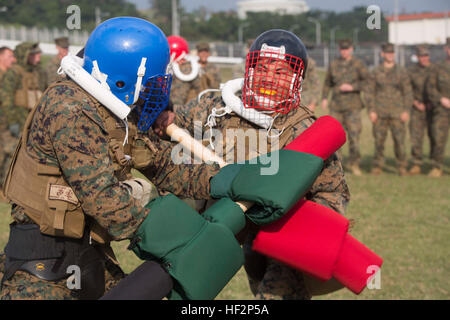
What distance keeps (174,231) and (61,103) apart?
0.81m

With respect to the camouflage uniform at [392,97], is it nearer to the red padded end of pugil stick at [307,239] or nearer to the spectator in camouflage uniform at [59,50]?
the spectator in camouflage uniform at [59,50]

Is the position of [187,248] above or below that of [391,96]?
below

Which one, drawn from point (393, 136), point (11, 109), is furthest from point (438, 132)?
point (11, 109)

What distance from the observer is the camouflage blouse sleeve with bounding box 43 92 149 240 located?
255cm

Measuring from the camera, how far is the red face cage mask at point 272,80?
3311mm

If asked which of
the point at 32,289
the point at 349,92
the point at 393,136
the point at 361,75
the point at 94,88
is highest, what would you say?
the point at 94,88

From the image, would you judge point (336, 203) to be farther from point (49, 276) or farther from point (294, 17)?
point (294, 17)

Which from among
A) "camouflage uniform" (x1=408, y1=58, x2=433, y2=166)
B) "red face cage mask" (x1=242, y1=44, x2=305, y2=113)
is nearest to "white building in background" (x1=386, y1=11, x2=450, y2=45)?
"camouflage uniform" (x1=408, y1=58, x2=433, y2=166)

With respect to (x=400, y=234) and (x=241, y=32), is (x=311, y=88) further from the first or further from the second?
(x=241, y=32)

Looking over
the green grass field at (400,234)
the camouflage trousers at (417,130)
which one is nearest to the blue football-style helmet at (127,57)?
the green grass field at (400,234)

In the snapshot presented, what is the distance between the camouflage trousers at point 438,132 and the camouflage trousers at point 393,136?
0.60m

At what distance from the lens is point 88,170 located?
254 centimetres

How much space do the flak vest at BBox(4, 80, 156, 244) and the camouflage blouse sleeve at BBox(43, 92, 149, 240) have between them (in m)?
0.11

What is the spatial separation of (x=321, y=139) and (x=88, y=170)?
123 cm
